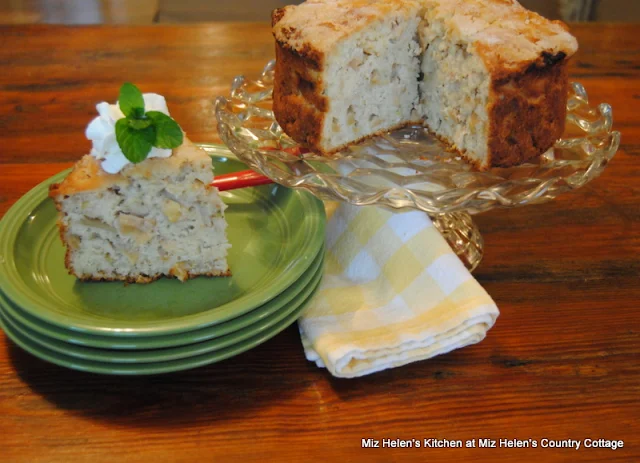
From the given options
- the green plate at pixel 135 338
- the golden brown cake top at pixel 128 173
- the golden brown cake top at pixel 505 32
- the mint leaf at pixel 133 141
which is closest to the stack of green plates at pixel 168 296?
the green plate at pixel 135 338

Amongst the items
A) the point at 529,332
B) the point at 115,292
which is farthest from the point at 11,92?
the point at 529,332

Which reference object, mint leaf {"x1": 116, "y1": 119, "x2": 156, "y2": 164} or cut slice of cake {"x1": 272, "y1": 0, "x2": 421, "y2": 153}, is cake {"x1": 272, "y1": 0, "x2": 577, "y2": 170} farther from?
mint leaf {"x1": 116, "y1": 119, "x2": 156, "y2": 164}

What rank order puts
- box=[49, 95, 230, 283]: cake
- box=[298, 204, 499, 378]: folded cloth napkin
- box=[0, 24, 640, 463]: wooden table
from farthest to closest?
box=[49, 95, 230, 283]: cake, box=[298, 204, 499, 378]: folded cloth napkin, box=[0, 24, 640, 463]: wooden table

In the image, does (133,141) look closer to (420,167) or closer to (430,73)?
(420,167)

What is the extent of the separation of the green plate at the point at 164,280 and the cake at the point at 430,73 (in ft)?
0.86

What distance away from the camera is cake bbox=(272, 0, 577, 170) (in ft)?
4.96

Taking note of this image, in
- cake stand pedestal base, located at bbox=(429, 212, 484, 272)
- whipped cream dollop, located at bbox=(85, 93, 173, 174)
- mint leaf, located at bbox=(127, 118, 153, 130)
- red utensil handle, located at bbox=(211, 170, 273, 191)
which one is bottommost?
cake stand pedestal base, located at bbox=(429, 212, 484, 272)

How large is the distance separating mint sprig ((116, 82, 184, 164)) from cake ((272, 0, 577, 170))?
1.33 feet

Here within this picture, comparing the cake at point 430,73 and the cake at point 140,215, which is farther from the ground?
the cake at point 430,73

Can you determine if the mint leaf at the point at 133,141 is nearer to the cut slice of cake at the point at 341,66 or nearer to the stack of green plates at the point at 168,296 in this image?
the stack of green plates at the point at 168,296

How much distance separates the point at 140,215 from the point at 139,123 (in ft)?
0.63

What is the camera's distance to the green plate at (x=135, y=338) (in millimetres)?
1101

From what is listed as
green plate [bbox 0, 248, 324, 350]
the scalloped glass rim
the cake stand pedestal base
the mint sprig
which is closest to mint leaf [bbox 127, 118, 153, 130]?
the mint sprig

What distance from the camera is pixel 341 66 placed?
160 cm
